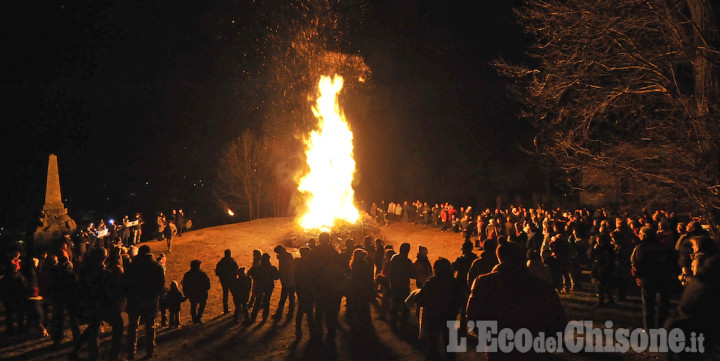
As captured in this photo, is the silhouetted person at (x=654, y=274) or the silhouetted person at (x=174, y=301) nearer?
the silhouetted person at (x=654, y=274)

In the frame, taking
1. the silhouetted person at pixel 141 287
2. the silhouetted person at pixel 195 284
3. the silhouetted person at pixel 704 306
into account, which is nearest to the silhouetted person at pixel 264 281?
the silhouetted person at pixel 195 284

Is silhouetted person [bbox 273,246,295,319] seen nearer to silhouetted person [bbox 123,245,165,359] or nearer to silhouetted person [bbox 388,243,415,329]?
silhouetted person [bbox 388,243,415,329]

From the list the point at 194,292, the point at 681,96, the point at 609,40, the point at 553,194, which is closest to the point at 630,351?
the point at 681,96

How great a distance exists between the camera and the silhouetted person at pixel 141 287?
6.82m

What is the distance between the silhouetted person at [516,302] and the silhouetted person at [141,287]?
533 centimetres

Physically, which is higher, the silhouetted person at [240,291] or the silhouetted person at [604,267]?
the silhouetted person at [604,267]

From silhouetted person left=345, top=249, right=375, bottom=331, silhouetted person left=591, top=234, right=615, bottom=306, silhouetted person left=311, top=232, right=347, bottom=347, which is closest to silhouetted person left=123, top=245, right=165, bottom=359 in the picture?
silhouetted person left=311, top=232, right=347, bottom=347

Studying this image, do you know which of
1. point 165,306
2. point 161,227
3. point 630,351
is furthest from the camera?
point 161,227

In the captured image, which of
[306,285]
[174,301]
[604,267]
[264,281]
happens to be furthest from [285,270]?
[604,267]

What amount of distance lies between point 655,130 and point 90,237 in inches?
871

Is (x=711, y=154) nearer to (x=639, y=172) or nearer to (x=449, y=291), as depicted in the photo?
(x=639, y=172)

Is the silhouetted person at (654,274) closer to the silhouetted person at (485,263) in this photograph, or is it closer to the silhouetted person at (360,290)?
the silhouetted person at (485,263)

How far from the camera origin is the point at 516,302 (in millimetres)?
3977

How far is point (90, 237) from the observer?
19562 millimetres
